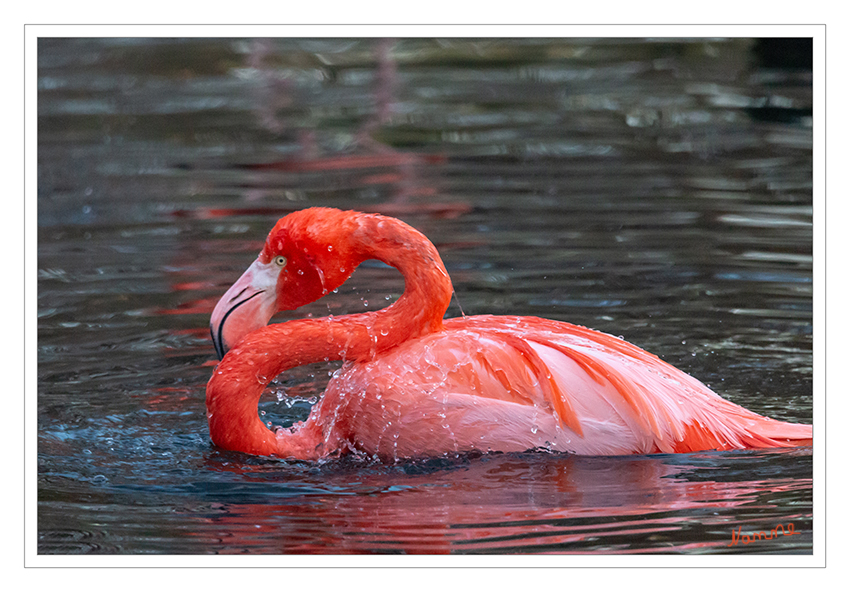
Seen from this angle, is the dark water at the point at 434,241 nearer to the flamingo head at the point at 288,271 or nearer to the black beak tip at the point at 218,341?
the black beak tip at the point at 218,341

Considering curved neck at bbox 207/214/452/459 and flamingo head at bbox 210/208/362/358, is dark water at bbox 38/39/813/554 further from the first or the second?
flamingo head at bbox 210/208/362/358

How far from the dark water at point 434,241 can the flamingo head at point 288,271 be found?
64 centimetres

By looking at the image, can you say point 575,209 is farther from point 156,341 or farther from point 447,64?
point 447,64

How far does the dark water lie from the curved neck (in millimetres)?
132

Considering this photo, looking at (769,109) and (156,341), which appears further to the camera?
(769,109)

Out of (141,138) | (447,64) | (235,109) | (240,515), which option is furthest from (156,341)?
(447,64)

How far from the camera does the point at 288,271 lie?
16.0 ft

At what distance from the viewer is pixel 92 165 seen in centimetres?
1034

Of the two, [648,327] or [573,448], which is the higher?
[648,327]

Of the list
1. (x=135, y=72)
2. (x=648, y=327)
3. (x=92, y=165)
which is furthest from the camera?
(x=135, y=72)

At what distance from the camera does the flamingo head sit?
480 centimetres

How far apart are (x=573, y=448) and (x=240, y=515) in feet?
4.94
